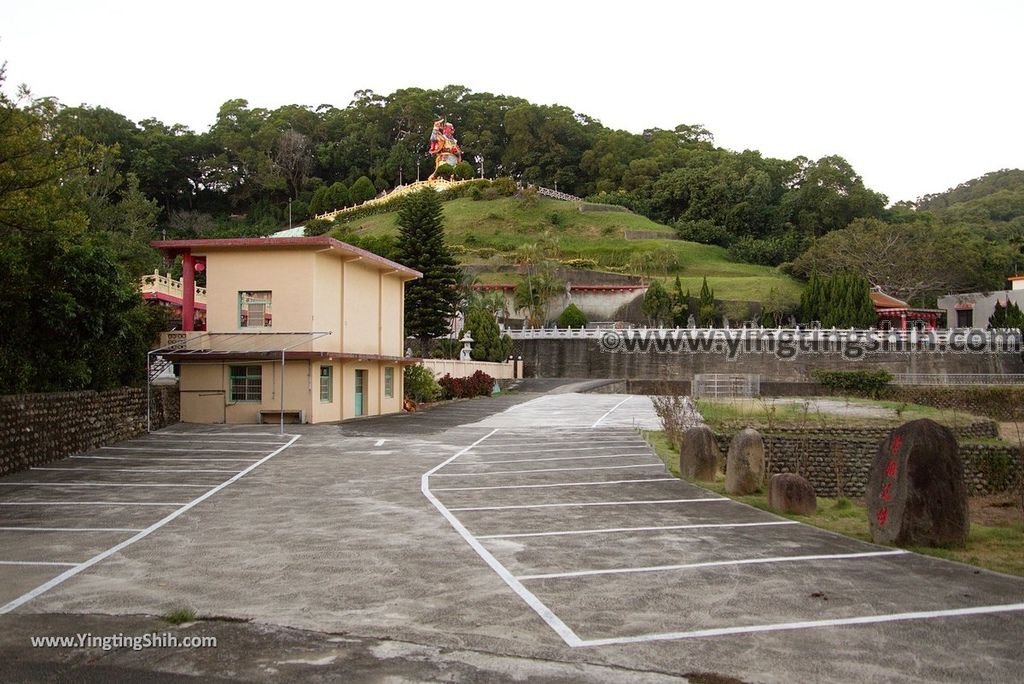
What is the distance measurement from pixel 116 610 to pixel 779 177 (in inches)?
4066

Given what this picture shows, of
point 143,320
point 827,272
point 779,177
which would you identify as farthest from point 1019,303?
point 143,320

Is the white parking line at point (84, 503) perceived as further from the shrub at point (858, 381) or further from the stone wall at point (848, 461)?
the shrub at point (858, 381)

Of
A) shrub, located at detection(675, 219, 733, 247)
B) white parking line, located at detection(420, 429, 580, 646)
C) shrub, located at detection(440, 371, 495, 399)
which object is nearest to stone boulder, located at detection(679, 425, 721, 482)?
white parking line, located at detection(420, 429, 580, 646)

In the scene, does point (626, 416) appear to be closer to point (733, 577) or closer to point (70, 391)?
point (70, 391)

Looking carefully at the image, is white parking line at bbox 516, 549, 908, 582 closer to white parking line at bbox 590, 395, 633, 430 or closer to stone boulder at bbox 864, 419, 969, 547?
stone boulder at bbox 864, 419, 969, 547

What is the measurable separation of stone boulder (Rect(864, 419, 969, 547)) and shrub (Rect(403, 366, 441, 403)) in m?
24.4

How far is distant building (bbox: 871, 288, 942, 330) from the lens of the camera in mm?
56281

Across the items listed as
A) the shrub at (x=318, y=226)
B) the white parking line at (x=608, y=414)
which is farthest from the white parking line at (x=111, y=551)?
the shrub at (x=318, y=226)

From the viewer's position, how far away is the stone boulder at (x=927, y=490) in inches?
336

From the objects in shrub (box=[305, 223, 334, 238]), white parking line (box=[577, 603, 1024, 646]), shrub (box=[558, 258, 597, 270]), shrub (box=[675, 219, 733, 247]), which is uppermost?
shrub (box=[305, 223, 334, 238])

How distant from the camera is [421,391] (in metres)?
32.4

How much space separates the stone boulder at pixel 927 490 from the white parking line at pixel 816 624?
1.94 m

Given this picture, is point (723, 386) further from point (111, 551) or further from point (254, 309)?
point (111, 551)

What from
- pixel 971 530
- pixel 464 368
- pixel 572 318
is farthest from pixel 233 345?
pixel 572 318
